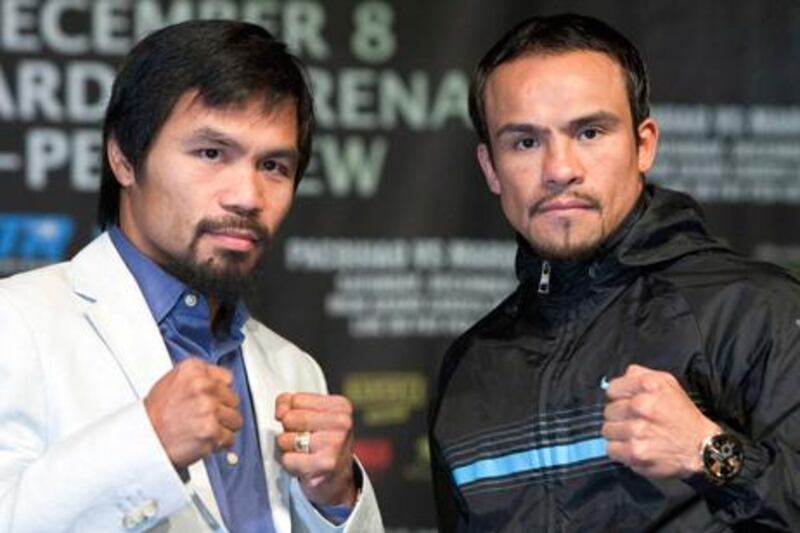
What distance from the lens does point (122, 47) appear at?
10.6 feet

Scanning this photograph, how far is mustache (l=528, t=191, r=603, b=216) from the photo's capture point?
83.7 inches

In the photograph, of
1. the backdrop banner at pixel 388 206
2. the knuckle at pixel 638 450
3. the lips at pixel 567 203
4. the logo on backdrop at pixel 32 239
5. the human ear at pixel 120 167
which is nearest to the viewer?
the knuckle at pixel 638 450

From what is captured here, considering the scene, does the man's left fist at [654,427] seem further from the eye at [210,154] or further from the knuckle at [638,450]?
the eye at [210,154]

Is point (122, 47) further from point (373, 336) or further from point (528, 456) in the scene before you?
point (528, 456)

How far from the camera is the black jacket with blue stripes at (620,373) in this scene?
1.96 meters

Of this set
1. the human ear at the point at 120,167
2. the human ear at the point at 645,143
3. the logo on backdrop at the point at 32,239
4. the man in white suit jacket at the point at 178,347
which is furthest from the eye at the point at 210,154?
the logo on backdrop at the point at 32,239

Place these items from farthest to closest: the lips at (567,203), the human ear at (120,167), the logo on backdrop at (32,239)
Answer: the logo on backdrop at (32,239) < the human ear at (120,167) < the lips at (567,203)

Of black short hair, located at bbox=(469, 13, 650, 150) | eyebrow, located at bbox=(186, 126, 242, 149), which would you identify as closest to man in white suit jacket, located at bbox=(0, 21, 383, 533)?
eyebrow, located at bbox=(186, 126, 242, 149)

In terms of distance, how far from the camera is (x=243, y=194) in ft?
7.00

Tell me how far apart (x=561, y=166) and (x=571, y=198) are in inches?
1.8

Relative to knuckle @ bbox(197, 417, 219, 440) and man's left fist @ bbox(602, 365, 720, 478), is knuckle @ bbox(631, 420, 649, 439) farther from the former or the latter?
knuckle @ bbox(197, 417, 219, 440)

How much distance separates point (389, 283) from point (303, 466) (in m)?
1.33

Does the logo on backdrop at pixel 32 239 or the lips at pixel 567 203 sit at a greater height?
the lips at pixel 567 203

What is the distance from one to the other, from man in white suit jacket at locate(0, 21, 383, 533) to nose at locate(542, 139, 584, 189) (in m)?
0.36
